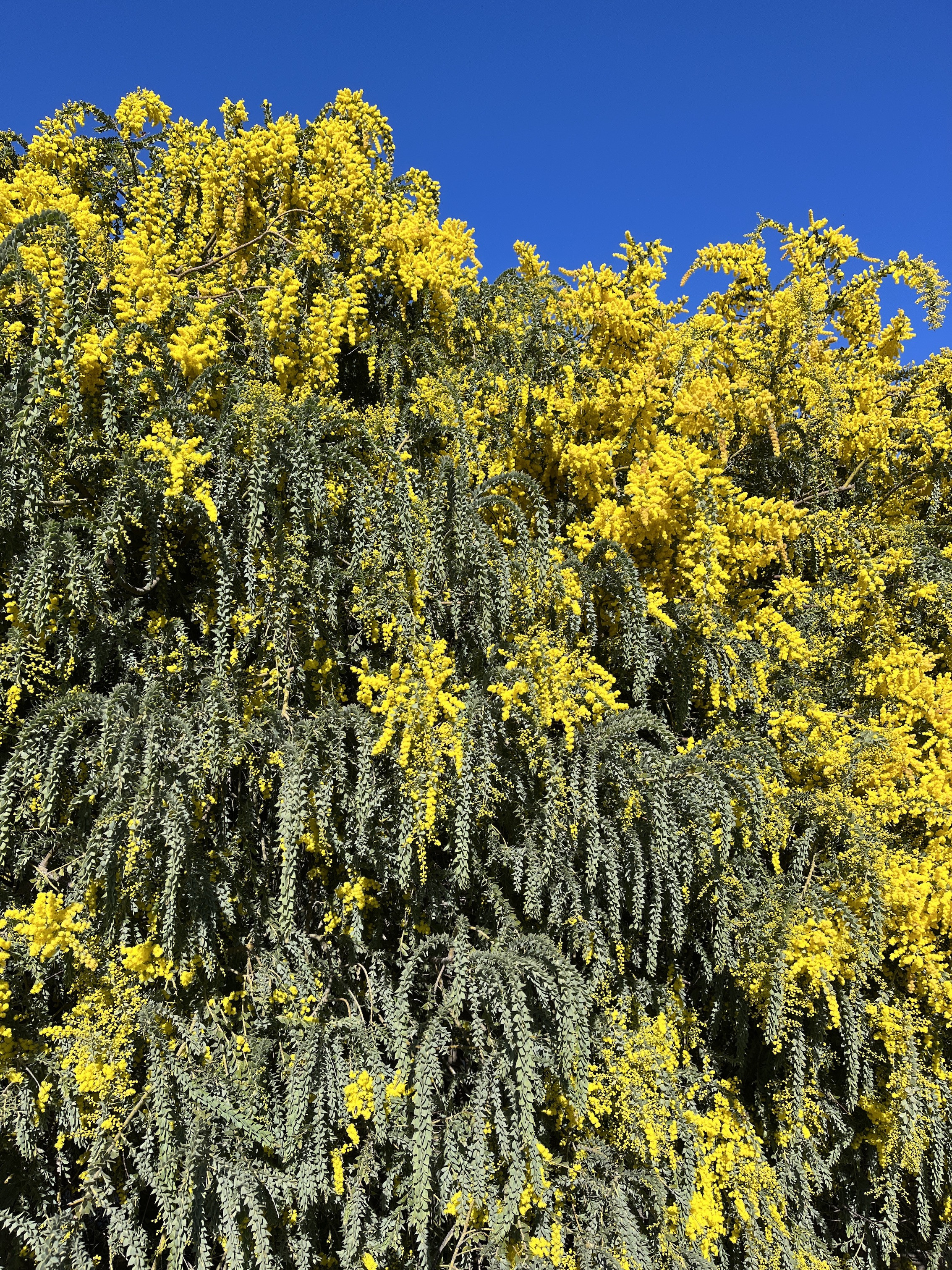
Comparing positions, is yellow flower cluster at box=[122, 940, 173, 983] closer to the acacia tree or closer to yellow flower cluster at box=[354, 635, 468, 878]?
the acacia tree

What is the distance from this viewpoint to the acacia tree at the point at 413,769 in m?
2.45

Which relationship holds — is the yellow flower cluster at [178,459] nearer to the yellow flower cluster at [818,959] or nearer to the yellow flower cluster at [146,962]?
the yellow flower cluster at [146,962]

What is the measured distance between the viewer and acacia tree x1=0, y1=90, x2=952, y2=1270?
8.05ft

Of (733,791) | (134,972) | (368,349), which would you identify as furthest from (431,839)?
(368,349)

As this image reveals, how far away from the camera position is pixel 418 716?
2.51 m

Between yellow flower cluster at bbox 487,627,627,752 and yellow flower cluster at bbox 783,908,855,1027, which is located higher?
yellow flower cluster at bbox 487,627,627,752

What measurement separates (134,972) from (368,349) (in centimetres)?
280

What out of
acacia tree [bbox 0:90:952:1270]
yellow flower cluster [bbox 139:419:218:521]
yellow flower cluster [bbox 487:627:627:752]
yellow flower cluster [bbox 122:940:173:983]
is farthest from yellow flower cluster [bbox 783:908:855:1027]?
yellow flower cluster [bbox 139:419:218:521]

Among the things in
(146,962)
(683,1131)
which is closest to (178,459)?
(146,962)

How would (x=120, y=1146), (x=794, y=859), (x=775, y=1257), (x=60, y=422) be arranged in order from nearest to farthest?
1. (x=120, y=1146)
2. (x=60, y=422)
3. (x=775, y=1257)
4. (x=794, y=859)

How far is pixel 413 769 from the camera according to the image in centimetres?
251

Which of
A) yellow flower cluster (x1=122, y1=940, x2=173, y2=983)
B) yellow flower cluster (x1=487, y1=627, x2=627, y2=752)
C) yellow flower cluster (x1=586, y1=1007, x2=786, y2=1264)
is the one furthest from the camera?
yellow flower cluster (x1=586, y1=1007, x2=786, y2=1264)

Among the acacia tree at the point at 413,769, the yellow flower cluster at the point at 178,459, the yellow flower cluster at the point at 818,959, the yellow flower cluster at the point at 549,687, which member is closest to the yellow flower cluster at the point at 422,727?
the acacia tree at the point at 413,769

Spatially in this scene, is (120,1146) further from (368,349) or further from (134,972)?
(368,349)
